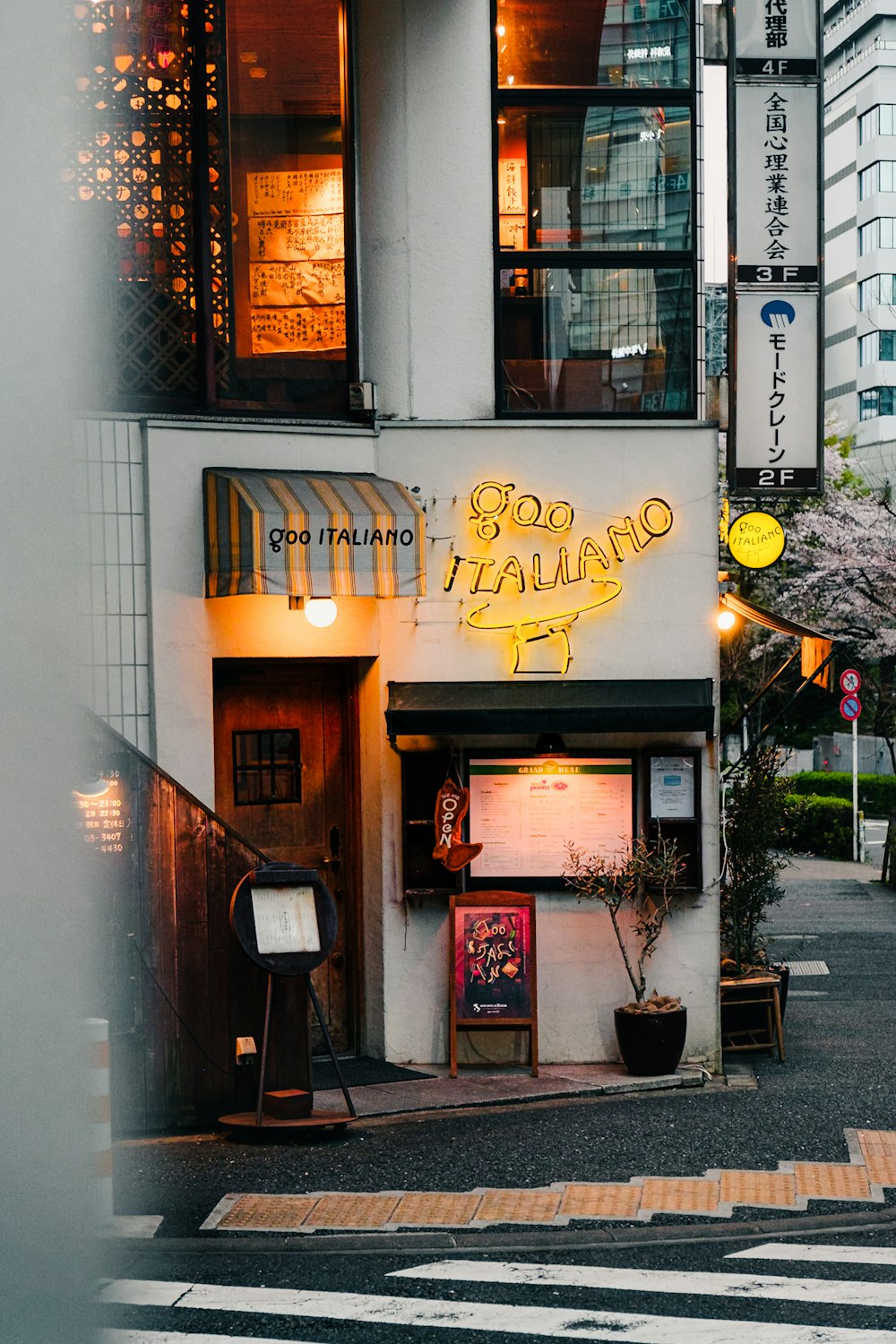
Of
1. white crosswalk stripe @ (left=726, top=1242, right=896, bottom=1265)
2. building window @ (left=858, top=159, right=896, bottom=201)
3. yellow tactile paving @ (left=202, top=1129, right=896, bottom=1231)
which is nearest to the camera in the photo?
white crosswalk stripe @ (left=726, top=1242, right=896, bottom=1265)

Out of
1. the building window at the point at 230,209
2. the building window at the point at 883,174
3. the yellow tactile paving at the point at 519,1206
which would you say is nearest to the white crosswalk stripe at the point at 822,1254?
the yellow tactile paving at the point at 519,1206

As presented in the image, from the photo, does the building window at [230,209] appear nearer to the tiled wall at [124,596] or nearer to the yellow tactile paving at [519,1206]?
the tiled wall at [124,596]

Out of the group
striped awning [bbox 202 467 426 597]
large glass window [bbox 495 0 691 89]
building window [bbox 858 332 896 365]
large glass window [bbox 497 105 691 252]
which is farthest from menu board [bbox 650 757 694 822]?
building window [bbox 858 332 896 365]

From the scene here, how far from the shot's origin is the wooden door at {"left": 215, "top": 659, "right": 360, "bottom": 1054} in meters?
11.5

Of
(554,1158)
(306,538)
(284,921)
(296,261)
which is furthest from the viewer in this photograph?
(296,261)

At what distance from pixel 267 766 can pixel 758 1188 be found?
15.8 ft

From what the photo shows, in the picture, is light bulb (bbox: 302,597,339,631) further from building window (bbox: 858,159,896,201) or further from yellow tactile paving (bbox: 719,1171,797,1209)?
building window (bbox: 858,159,896,201)

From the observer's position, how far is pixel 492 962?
11.2m

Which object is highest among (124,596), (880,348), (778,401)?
(880,348)

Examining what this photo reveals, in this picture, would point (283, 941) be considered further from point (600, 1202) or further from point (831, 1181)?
point (831, 1181)

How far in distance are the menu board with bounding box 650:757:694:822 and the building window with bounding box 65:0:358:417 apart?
3.42 meters

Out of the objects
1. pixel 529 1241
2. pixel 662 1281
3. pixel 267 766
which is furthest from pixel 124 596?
pixel 662 1281

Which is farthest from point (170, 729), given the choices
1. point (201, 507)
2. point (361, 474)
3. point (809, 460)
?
point (809, 460)

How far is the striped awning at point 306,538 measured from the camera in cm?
1032
